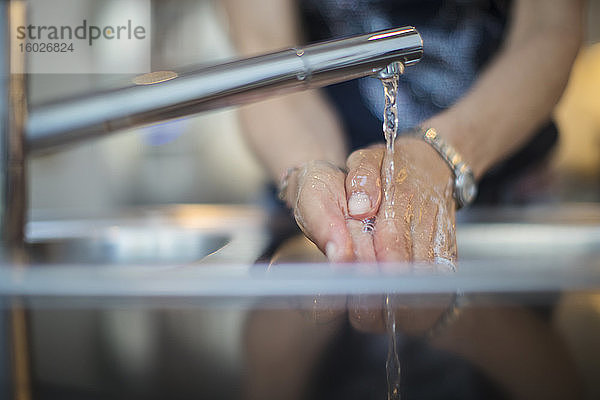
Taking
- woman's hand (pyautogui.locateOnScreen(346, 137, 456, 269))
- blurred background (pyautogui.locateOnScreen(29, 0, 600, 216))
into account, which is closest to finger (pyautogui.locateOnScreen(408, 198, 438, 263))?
woman's hand (pyautogui.locateOnScreen(346, 137, 456, 269))

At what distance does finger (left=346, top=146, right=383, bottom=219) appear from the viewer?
0.37 meters

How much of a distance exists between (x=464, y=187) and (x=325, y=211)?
0.15 meters

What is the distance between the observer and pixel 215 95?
0.30 m

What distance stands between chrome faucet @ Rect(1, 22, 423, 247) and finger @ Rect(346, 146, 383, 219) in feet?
0.29

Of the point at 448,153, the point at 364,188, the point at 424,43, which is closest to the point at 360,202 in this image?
the point at 364,188

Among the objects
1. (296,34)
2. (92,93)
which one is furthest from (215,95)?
(296,34)

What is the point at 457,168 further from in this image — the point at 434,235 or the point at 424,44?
the point at 424,44

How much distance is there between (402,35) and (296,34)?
40 centimetres

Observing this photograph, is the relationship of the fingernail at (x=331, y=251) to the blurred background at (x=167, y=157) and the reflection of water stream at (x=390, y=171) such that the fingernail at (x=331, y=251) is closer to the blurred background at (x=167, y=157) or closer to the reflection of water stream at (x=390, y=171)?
the reflection of water stream at (x=390, y=171)

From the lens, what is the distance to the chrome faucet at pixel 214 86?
0.30m

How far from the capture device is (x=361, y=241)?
0.36 metres

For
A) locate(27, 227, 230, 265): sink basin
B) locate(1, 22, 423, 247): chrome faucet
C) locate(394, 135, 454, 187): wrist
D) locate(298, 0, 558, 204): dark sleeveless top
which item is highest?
locate(298, 0, 558, 204): dark sleeveless top

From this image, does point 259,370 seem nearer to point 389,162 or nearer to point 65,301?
point 65,301

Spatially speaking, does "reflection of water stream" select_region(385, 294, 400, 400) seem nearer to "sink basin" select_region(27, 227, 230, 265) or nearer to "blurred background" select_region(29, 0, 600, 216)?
"sink basin" select_region(27, 227, 230, 265)
